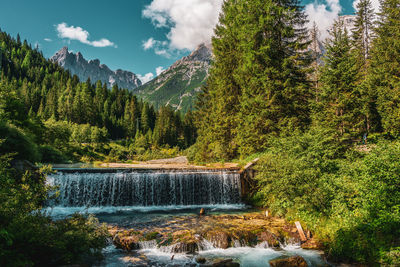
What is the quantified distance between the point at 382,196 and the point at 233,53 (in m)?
21.6

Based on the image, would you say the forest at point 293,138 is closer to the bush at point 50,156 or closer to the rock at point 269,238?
the bush at point 50,156

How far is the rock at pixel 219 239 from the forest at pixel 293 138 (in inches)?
A: 147

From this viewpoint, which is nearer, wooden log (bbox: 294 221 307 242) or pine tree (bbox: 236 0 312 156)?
wooden log (bbox: 294 221 307 242)

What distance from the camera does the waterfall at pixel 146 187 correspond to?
15.4 metres

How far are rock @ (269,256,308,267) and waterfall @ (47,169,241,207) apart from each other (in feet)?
28.0

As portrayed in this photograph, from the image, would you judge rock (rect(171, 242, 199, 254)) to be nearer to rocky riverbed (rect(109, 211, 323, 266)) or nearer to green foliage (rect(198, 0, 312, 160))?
rocky riverbed (rect(109, 211, 323, 266))

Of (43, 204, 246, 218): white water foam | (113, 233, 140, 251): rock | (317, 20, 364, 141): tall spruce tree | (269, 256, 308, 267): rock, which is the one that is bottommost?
(43, 204, 246, 218): white water foam

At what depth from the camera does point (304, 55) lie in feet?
67.7

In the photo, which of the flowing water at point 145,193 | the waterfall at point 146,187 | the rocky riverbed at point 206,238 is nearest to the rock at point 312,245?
the rocky riverbed at point 206,238

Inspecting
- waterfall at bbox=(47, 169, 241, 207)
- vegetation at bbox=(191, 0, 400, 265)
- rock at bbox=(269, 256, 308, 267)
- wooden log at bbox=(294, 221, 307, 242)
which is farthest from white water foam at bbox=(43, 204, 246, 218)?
rock at bbox=(269, 256, 308, 267)

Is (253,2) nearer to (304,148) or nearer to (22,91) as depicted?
(304,148)

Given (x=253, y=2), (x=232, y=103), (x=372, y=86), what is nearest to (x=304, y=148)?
(x=372, y=86)

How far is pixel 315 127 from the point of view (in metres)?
14.0

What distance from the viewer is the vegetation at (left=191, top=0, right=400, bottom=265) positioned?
7824mm
